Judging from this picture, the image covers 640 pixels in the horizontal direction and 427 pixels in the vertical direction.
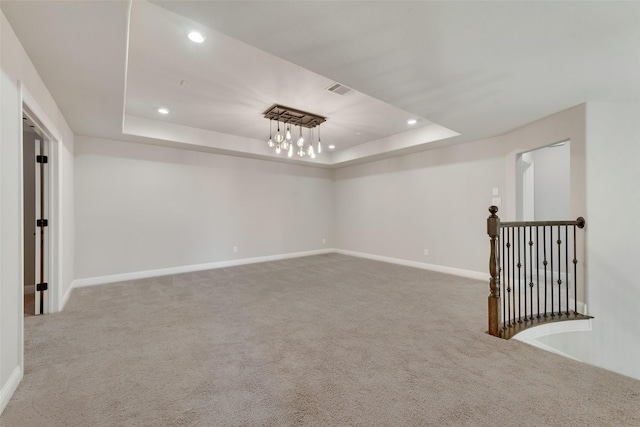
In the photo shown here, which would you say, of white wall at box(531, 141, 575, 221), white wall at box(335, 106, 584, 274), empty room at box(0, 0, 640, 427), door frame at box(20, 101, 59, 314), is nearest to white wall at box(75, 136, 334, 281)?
empty room at box(0, 0, 640, 427)

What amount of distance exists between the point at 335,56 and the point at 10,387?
126 inches

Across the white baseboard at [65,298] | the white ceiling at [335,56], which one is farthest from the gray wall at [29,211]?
the white ceiling at [335,56]

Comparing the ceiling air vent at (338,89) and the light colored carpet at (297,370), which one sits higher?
the ceiling air vent at (338,89)

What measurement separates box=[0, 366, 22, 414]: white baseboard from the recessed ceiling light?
9.01 feet

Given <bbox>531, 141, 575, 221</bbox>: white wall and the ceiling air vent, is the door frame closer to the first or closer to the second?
the ceiling air vent

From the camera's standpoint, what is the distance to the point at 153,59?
265cm

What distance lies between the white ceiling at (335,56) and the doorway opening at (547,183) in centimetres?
169

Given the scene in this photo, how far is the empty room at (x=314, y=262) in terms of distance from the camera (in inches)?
66.0

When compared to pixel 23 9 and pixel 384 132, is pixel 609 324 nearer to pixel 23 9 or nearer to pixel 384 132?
pixel 384 132

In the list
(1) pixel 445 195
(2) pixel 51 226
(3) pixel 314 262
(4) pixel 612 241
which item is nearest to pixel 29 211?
(2) pixel 51 226

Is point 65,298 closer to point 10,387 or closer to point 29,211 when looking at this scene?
point 29,211

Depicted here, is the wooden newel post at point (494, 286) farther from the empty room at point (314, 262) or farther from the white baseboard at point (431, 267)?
the white baseboard at point (431, 267)

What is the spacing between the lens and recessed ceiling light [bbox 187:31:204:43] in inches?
87.5

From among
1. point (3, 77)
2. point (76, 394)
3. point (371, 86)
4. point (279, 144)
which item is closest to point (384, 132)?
point (279, 144)
